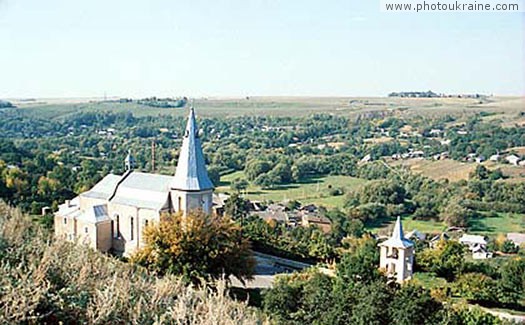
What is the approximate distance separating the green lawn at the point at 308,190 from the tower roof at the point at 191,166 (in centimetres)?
1975

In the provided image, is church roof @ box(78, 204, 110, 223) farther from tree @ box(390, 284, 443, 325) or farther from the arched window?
tree @ box(390, 284, 443, 325)

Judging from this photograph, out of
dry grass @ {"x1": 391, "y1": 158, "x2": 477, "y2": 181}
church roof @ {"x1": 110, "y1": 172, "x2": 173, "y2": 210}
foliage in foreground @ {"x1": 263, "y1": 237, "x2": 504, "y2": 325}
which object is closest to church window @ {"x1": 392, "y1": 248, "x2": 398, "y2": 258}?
foliage in foreground @ {"x1": 263, "y1": 237, "x2": 504, "y2": 325}

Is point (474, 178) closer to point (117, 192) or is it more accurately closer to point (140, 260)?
point (117, 192)

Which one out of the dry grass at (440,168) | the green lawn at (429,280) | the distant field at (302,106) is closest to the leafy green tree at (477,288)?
the green lawn at (429,280)

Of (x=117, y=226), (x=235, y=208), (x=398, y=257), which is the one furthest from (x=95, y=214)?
(x=235, y=208)

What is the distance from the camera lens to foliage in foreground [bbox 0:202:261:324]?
4.34m

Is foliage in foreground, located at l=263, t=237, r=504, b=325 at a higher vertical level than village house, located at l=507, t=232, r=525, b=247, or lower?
higher

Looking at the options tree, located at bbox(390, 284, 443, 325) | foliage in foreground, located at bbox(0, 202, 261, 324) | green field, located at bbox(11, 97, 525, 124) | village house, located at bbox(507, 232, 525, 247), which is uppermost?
green field, located at bbox(11, 97, 525, 124)

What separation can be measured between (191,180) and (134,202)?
2.46 metres

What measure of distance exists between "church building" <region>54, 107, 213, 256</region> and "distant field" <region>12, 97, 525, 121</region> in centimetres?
5616

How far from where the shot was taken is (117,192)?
2008cm

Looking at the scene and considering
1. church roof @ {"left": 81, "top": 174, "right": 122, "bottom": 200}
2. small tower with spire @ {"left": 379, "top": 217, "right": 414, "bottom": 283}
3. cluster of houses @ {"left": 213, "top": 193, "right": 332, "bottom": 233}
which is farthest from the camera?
cluster of houses @ {"left": 213, "top": 193, "right": 332, "bottom": 233}

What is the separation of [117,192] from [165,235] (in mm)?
5271

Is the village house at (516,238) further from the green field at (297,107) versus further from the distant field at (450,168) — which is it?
the green field at (297,107)
